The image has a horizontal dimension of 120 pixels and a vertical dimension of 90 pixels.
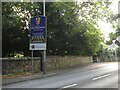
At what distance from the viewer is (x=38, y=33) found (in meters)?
31.5

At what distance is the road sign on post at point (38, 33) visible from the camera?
31.3m

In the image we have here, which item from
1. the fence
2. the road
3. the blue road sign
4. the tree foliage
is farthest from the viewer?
the tree foliage

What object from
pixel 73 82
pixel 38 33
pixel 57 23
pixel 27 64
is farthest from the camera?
pixel 57 23

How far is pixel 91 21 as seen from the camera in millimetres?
40469

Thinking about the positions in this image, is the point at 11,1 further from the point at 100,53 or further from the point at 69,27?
the point at 100,53

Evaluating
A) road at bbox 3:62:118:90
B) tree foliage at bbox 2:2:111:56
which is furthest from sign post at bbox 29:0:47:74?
road at bbox 3:62:118:90

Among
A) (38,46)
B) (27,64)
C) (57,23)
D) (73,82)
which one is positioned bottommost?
(73,82)

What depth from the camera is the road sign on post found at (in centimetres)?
3131

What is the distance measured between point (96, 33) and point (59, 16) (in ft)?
28.4

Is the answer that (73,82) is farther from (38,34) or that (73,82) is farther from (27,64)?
(27,64)

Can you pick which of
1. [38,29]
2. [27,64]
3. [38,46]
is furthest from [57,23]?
[38,46]

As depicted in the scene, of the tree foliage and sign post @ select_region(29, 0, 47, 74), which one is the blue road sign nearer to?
sign post @ select_region(29, 0, 47, 74)

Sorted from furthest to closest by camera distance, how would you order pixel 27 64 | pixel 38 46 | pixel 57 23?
pixel 57 23 → pixel 27 64 → pixel 38 46

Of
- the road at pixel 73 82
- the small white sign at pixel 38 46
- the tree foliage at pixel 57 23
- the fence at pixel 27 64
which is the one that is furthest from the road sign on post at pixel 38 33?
the road at pixel 73 82
